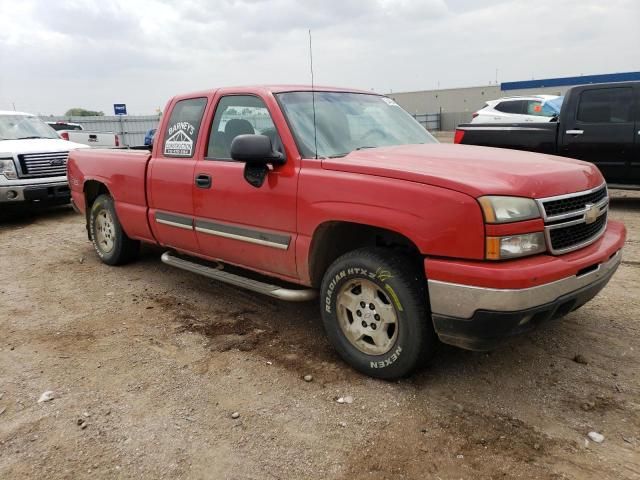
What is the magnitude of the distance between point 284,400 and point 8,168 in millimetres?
7327

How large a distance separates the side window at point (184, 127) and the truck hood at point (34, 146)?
198 inches

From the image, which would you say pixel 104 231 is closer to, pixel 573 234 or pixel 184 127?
pixel 184 127

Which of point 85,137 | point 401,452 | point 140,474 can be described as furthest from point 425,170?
point 85,137

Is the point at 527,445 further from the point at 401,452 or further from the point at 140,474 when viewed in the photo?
the point at 140,474

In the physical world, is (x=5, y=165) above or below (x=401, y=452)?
above

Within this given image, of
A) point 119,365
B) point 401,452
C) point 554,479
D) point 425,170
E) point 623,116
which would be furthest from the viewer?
point 623,116

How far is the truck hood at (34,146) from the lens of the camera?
848 centimetres

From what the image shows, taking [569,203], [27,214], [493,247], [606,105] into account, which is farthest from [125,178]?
[606,105]

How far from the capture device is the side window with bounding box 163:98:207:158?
14.6 ft

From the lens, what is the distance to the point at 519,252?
271 centimetres

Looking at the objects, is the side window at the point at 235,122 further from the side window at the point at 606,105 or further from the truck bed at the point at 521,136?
the side window at the point at 606,105

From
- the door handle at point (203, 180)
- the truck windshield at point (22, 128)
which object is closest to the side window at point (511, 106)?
the truck windshield at point (22, 128)

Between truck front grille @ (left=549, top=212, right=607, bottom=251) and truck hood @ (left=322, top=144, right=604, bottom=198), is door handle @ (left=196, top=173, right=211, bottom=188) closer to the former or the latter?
truck hood @ (left=322, top=144, right=604, bottom=198)

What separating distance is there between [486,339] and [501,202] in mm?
725
